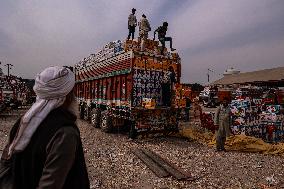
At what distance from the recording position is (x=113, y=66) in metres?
12.9

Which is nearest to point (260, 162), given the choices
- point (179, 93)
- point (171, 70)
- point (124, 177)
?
point (124, 177)

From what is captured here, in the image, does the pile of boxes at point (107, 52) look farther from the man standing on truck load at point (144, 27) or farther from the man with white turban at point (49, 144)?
the man with white turban at point (49, 144)

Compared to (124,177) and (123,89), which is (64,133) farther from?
(123,89)

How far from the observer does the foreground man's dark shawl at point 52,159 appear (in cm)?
187

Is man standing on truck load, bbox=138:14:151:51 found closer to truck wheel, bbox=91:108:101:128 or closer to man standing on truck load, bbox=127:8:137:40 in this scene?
man standing on truck load, bbox=127:8:137:40

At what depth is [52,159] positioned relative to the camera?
187 centimetres

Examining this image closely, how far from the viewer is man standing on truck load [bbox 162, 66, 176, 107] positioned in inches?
491

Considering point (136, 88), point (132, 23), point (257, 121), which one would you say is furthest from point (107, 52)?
point (257, 121)

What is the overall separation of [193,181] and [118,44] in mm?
7094

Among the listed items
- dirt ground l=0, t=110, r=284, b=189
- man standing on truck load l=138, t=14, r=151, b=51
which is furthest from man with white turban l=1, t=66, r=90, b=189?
man standing on truck load l=138, t=14, r=151, b=51

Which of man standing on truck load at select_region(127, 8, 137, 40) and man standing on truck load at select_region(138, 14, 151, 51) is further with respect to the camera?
man standing on truck load at select_region(127, 8, 137, 40)

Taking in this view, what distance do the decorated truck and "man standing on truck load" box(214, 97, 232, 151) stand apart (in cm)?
237

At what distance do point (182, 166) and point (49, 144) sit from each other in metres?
6.35

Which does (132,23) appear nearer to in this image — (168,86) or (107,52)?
(107,52)
